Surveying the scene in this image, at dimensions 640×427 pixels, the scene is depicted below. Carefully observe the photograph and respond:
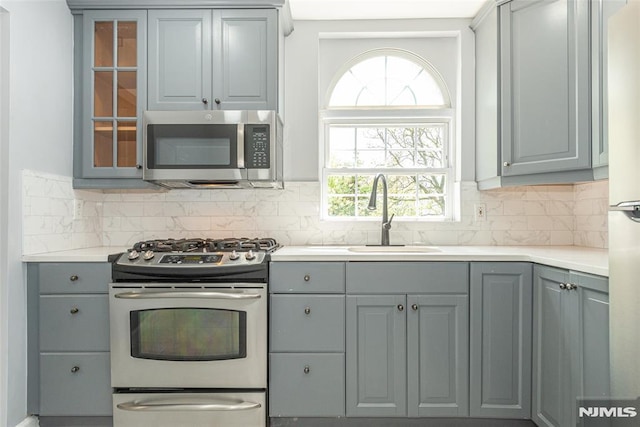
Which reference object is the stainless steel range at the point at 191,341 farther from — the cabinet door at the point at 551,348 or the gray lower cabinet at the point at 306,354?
the cabinet door at the point at 551,348

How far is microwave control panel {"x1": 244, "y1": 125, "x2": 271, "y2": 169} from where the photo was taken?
2.37 meters

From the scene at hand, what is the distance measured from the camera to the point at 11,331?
2.04 meters

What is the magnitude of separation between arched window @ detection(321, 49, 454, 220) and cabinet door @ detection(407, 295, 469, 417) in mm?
904

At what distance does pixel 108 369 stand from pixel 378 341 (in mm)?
1408

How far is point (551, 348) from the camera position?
1917mm

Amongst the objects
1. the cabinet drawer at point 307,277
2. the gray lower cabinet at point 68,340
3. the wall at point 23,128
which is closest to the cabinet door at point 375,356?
the cabinet drawer at point 307,277

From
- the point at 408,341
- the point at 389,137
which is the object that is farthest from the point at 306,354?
the point at 389,137

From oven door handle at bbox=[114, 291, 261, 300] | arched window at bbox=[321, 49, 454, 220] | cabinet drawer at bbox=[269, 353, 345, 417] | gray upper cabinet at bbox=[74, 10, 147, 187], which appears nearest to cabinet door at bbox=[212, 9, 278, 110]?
gray upper cabinet at bbox=[74, 10, 147, 187]

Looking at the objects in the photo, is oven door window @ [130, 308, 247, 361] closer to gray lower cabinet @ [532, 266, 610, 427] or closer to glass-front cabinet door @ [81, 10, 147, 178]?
glass-front cabinet door @ [81, 10, 147, 178]

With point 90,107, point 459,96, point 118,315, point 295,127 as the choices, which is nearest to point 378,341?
point 118,315

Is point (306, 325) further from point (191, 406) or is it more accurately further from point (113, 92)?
point (113, 92)

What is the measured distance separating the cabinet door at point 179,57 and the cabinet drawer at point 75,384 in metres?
1.45

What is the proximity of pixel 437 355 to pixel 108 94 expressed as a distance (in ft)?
7.89

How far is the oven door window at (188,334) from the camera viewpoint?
209 centimetres
